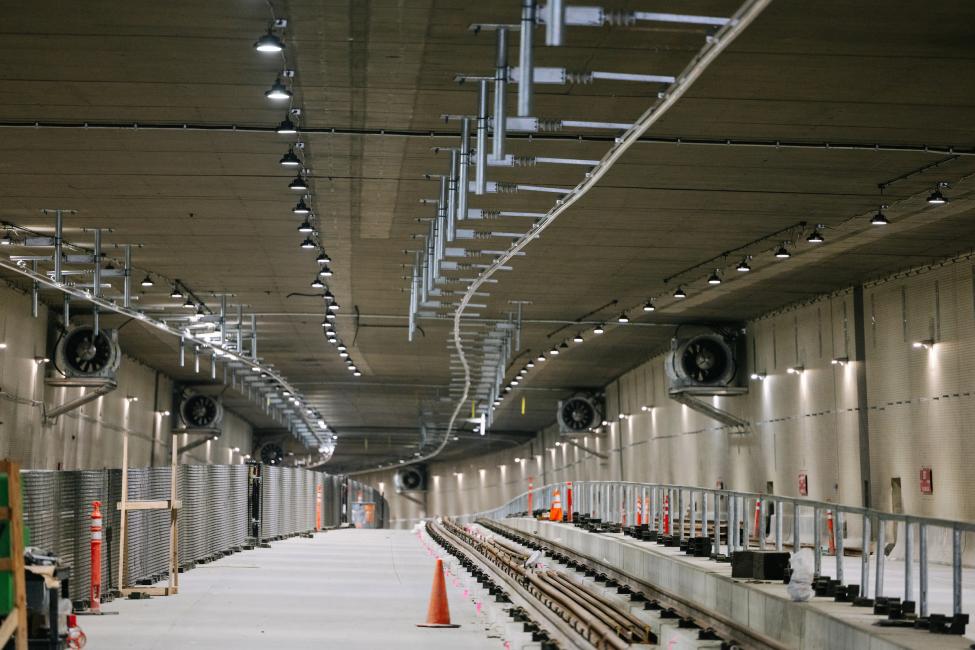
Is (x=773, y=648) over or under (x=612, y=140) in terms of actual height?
under

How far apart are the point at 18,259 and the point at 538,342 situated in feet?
63.9

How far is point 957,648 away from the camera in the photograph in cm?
1016

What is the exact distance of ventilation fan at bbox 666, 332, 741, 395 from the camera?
3775cm

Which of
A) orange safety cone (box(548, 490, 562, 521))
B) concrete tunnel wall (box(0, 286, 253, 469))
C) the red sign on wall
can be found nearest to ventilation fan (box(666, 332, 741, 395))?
orange safety cone (box(548, 490, 562, 521))

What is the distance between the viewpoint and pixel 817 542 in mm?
14805

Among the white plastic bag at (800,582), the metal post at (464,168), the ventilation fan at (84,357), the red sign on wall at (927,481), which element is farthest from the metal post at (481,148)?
the ventilation fan at (84,357)

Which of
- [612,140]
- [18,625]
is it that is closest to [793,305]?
[612,140]

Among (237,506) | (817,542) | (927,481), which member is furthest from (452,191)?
(237,506)

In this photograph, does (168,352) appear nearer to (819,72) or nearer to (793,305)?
(793,305)

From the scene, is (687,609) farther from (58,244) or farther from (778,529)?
(58,244)

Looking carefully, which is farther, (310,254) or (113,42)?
(310,254)

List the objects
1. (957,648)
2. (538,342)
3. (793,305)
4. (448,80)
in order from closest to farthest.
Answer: (957,648) → (448,80) → (793,305) → (538,342)

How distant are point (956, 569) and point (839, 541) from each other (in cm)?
287

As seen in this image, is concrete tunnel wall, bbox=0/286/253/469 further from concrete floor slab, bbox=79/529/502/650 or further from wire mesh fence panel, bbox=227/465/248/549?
concrete floor slab, bbox=79/529/502/650
